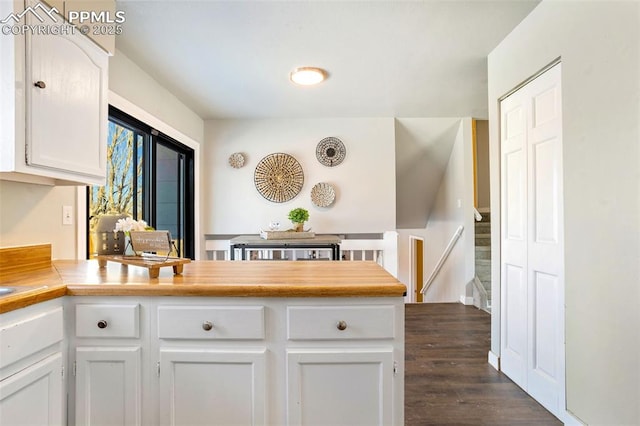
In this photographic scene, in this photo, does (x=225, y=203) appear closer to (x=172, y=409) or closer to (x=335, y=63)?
(x=335, y=63)

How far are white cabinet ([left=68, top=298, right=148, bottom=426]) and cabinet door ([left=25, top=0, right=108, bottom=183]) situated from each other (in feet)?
2.35

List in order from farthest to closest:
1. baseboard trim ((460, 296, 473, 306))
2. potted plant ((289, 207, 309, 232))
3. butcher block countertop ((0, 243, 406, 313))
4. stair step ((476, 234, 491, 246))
Result: stair step ((476, 234, 491, 246)) → baseboard trim ((460, 296, 473, 306)) → potted plant ((289, 207, 309, 232)) → butcher block countertop ((0, 243, 406, 313))

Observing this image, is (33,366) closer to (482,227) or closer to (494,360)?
(494,360)

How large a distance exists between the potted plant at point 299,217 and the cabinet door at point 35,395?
2.74 metres

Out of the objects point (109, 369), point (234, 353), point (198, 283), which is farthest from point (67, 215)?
point (234, 353)

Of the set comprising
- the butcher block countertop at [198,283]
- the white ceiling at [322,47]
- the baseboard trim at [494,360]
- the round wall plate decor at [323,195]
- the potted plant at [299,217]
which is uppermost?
the white ceiling at [322,47]

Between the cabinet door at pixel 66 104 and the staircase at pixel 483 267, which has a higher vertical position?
the cabinet door at pixel 66 104

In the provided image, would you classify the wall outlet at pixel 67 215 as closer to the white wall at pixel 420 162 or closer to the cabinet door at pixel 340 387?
the cabinet door at pixel 340 387

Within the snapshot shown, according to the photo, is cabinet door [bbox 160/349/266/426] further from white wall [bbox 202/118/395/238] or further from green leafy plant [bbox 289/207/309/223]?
white wall [bbox 202/118/395/238]

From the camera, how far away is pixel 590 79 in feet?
5.13

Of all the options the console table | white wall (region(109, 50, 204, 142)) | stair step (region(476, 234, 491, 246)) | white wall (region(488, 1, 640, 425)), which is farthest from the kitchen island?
stair step (region(476, 234, 491, 246))

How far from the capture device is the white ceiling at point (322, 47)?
190 cm

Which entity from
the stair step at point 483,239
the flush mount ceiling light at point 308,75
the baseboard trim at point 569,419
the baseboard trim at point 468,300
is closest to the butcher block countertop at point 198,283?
the baseboard trim at point 569,419

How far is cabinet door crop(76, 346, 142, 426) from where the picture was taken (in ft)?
3.96
